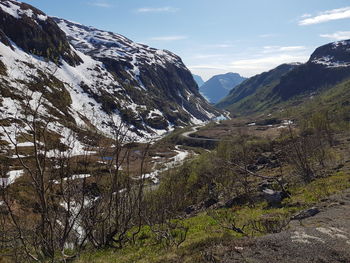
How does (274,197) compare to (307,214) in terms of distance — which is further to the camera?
(274,197)

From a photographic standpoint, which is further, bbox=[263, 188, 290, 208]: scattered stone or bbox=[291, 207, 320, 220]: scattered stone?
bbox=[263, 188, 290, 208]: scattered stone

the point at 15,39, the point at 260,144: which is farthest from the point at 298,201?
the point at 15,39

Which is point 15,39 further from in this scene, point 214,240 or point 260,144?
point 214,240

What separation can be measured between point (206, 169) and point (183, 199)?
16.1 meters

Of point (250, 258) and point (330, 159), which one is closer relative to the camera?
point (250, 258)

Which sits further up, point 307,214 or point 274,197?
point 307,214

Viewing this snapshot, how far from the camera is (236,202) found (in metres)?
34.3

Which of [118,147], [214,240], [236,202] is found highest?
[118,147]

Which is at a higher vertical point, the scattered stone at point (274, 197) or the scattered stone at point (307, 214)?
the scattered stone at point (307, 214)

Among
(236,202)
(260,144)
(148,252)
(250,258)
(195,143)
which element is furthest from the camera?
(195,143)

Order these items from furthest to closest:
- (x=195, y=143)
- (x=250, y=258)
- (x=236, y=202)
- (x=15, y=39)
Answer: (x=15, y=39) < (x=195, y=143) < (x=236, y=202) < (x=250, y=258)

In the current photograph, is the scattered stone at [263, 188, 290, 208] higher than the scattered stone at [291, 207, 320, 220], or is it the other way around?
the scattered stone at [291, 207, 320, 220]

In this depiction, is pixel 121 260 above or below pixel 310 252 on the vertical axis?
below

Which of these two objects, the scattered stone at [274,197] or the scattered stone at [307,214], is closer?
the scattered stone at [307,214]
